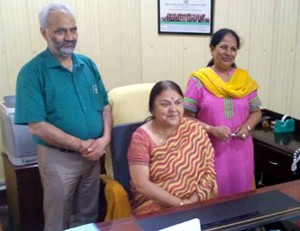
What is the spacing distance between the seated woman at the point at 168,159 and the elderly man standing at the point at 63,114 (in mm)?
298

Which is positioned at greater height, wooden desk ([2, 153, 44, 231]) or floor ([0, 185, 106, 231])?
wooden desk ([2, 153, 44, 231])

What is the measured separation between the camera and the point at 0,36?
2.75 meters

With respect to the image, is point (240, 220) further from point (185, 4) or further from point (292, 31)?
point (185, 4)

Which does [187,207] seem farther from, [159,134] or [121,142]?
[121,142]

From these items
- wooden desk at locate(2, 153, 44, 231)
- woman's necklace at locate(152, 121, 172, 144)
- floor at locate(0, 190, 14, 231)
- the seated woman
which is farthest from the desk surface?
floor at locate(0, 190, 14, 231)

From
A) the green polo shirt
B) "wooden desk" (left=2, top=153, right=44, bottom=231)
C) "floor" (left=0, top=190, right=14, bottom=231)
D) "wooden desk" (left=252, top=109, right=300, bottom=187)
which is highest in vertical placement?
the green polo shirt

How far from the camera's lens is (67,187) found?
193cm

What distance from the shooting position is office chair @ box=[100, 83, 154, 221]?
176 cm

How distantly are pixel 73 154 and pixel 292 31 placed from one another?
184cm

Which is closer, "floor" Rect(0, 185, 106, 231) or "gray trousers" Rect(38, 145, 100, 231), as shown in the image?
"gray trousers" Rect(38, 145, 100, 231)

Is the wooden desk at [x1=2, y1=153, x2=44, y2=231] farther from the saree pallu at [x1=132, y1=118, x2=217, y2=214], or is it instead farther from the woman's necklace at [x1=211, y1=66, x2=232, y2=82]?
the woman's necklace at [x1=211, y1=66, x2=232, y2=82]

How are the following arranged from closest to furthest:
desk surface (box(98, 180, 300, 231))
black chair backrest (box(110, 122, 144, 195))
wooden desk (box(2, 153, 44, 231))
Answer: desk surface (box(98, 180, 300, 231))
black chair backrest (box(110, 122, 144, 195))
wooden desk (box(2, 153, 44, 231))

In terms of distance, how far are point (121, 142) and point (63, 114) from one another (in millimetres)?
323

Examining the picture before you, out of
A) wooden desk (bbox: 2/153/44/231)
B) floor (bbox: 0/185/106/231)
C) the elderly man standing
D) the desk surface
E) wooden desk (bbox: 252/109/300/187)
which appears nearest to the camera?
the desk surface
